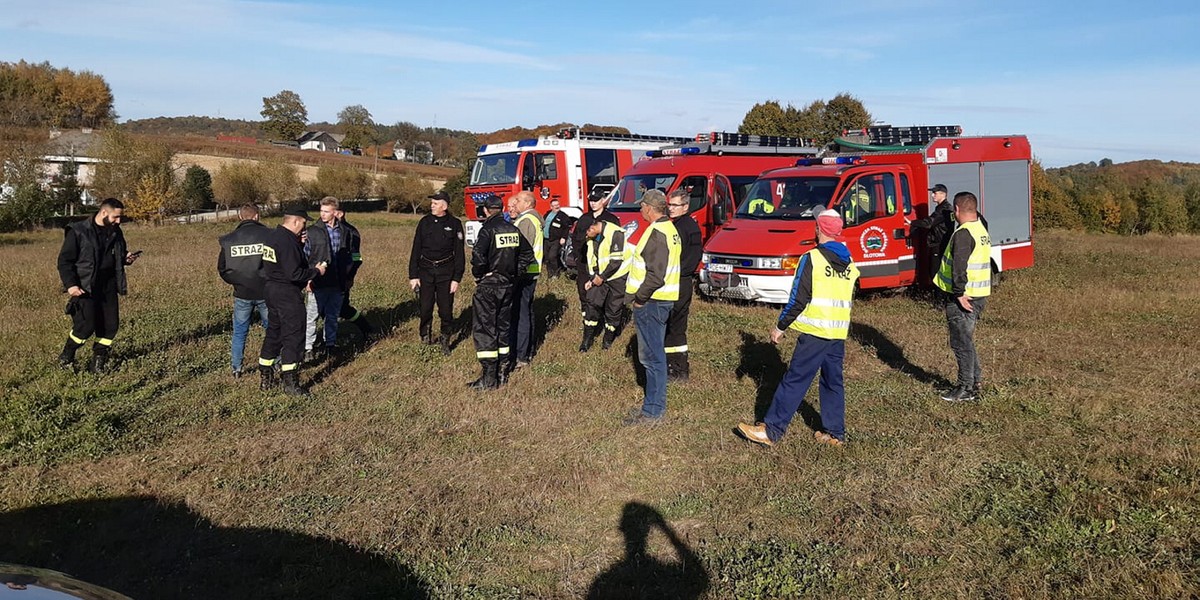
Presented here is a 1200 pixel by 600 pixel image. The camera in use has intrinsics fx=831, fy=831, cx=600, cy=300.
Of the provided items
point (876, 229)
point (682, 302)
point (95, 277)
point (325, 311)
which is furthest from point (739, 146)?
point (95, 277)

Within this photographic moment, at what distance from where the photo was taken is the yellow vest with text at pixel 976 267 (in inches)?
280

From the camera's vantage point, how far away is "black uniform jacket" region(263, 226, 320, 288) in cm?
755

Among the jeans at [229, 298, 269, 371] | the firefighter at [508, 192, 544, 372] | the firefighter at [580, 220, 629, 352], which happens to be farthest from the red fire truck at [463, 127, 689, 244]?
the jeans at [229, 298, 269, 371]

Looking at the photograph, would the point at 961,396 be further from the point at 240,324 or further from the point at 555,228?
the point at 240,324

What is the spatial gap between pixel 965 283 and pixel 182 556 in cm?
619

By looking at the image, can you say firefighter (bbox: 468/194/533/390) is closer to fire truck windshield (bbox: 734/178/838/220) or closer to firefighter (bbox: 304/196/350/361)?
firefighter (bbox: 304/196/350/361)

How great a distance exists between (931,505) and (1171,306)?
937 cm

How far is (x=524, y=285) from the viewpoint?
8891 millimetres

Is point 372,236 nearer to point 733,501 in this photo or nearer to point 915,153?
point 915,153

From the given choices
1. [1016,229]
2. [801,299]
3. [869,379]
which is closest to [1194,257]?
[1016,229]

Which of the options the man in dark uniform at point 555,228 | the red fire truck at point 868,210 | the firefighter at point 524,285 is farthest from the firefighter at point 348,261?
the red fire truck at point 868,210

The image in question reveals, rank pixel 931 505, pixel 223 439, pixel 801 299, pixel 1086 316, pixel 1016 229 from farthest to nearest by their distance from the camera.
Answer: pixel 1016 229
pixel 1086 316
pixel 223 439
pixel 801 299
pixel 931 505

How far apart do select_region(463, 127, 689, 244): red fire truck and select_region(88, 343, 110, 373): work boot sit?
9.90 meters

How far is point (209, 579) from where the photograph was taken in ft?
14.3
